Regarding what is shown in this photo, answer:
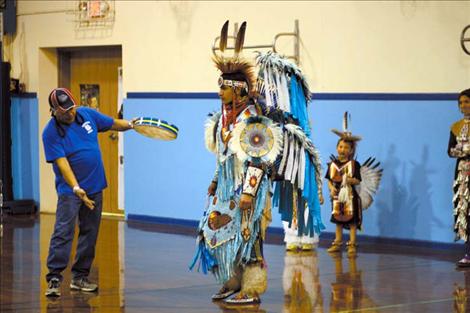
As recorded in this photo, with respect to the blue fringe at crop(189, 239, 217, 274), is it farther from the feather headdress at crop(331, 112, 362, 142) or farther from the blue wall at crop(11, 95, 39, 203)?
the blue wall at crop(11, 95, 39, 203)

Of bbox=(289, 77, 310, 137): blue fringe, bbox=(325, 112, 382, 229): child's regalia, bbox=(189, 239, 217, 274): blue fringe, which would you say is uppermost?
bbox=(289, 77, 310, 137): blue fringe

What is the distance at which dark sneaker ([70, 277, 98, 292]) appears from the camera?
8852 millimetres

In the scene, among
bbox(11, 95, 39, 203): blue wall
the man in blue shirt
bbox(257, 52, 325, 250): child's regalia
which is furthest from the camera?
bbox(11, 95, 39, 203): blue wall

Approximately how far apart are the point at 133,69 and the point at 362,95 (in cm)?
398

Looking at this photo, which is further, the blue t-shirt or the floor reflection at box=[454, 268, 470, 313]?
the blue t-shirt

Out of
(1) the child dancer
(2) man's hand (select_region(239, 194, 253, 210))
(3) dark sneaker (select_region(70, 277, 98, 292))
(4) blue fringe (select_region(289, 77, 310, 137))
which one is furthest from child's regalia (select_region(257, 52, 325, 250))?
(1) the child dancer

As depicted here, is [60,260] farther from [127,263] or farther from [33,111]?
[33,111]

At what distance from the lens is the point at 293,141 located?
8.12 m

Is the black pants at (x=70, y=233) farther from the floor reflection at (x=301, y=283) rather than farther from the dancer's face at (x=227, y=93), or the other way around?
the floor reflection at (x=301, y=283)

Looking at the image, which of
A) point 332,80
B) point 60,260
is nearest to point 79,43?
point 332,80

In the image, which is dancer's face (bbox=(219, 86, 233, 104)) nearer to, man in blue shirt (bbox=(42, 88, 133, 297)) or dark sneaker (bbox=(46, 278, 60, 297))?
man in blue shirt (bbox=(42, 88, 133, 297))

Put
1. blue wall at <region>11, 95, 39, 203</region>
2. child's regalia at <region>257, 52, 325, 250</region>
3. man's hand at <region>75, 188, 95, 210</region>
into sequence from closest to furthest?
child's regalia at <region>257, 52, 325, 250</region> < man's hand at <region>75, 188, 95, 210</region> < blue wall at <region>11, 95, 39, 203</region>

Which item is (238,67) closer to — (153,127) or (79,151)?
(153,127)

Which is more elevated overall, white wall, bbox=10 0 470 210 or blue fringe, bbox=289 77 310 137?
white wall, bbox=10 0 470 210
